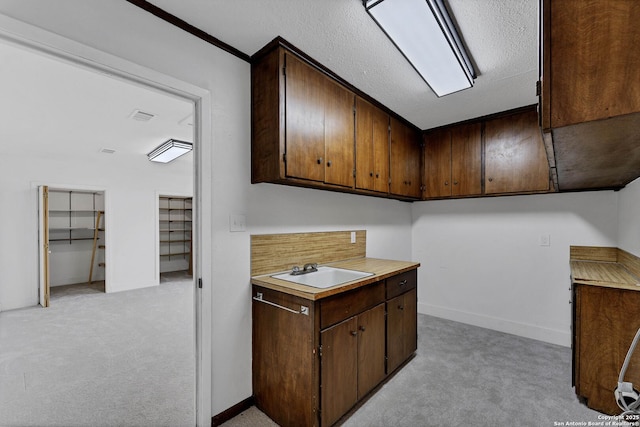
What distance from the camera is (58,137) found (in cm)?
386

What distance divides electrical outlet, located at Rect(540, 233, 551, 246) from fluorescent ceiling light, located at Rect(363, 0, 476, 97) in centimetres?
201

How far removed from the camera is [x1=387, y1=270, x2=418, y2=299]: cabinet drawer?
2318 mm

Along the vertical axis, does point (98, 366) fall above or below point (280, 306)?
below

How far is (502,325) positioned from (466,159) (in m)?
2.03

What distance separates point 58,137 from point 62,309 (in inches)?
102

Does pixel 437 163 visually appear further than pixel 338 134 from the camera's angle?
Yes

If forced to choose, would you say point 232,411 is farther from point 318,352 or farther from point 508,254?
point 508,254

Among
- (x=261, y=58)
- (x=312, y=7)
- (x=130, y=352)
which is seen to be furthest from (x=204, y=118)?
(x=130, y=352)

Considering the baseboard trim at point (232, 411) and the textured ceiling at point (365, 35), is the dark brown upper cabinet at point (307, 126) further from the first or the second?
the baseboard trim at point (232, 411)

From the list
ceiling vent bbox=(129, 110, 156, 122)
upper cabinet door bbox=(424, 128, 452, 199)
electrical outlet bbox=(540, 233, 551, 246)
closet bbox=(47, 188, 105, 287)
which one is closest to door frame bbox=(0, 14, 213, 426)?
ceiling vent bbox=(129, 110, 156, 122)

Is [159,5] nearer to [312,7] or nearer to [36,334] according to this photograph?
[312,7]

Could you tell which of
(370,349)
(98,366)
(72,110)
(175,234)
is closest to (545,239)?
(370,349)

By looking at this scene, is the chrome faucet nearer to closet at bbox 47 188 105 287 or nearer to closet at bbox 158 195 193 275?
closet at bbox 47 188 105 287

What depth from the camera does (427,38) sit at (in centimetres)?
175
